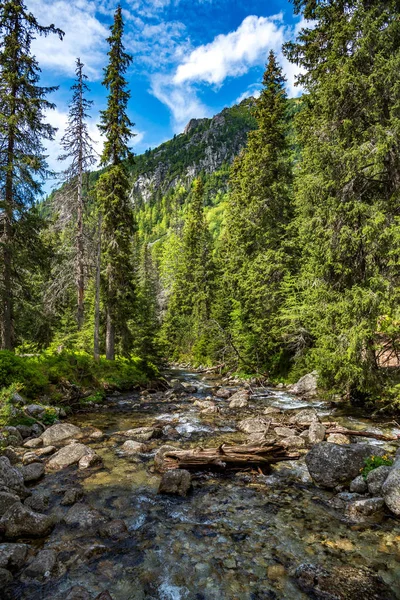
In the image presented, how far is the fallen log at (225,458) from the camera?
726 cm

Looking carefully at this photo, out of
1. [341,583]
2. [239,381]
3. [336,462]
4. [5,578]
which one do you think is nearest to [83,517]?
[5,578]

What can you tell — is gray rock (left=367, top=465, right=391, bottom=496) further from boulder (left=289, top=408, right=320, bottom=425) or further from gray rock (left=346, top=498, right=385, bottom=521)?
boulder (left=289, top=408, right=320, bottom=425)

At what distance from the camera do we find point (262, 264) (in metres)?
21.2

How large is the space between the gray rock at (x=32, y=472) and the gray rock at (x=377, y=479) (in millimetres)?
6486

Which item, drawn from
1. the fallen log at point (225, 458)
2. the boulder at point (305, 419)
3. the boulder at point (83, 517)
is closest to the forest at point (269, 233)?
the boulder at point (305, 419)

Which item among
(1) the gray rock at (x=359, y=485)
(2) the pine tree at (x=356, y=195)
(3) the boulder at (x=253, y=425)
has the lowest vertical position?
(3) the boulder at (x=253, y=425)

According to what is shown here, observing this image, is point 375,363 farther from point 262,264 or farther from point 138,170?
point 138,170

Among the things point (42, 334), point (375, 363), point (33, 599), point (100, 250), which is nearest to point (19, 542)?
point (33, 599)

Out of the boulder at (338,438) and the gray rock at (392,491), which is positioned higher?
the gray rock at (392,491)

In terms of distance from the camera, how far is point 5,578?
382cm

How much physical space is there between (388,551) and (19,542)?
5.10 meters

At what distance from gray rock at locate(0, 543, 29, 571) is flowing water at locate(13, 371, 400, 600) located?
1.33 feet

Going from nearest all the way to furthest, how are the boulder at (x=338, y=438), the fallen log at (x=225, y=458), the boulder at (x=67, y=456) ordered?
the fallen log at (x=225, y=458) < the boulder at (x=67, y=456) < the boulder at (x=338, y=438)

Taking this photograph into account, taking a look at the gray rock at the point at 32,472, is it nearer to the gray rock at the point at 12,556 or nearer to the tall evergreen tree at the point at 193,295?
the gray rock at the point at 12,556
